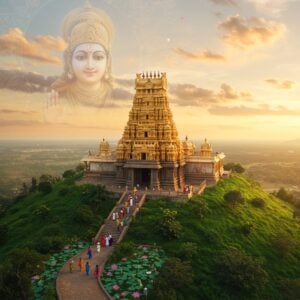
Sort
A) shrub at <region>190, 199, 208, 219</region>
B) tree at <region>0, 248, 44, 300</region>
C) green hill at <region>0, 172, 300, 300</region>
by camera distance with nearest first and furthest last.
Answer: tree at <region>0, 248, 44, 300</region> < green hill at <region>0, 172, 300, 300</region> < shrub at <region>190, 199, 208, 219</region>

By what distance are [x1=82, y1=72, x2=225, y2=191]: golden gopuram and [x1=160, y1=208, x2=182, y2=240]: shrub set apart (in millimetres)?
11188

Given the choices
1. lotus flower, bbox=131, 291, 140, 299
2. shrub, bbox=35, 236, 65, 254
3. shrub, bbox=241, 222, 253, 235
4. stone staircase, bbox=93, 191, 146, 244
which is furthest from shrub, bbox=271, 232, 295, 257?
shrub, bbox=35, 236, 65, 254

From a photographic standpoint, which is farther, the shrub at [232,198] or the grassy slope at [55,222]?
the shrub at [232,198]

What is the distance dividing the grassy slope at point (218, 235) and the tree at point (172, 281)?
107 cm

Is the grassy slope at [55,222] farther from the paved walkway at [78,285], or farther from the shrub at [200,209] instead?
the shrub at [200,209]

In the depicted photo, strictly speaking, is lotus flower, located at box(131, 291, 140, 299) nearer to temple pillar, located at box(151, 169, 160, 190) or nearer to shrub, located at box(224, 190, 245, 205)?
shrub, located at box(224, 190, 245, 205)

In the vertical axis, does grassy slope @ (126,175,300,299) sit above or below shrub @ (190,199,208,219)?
below

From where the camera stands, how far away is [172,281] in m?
30.0

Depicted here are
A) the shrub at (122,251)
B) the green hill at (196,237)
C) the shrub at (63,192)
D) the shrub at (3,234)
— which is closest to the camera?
the green hill at (196,237)

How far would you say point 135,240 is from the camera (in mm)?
38344

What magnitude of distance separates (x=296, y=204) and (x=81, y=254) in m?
36.6

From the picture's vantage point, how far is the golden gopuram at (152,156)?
52.2 metres

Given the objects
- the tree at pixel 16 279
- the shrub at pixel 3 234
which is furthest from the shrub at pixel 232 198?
the tree at pixel 16 279

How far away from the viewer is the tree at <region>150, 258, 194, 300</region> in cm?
2884
